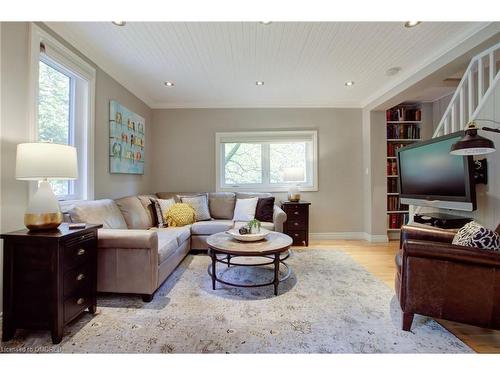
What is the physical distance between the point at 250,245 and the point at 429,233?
1.62 metres

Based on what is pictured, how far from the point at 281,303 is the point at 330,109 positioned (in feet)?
12.0

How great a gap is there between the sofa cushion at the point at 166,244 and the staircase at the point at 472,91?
10.7 ft

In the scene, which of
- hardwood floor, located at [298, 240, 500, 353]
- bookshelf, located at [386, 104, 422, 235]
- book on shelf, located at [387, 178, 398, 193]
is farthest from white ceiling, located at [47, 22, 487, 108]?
hardwood floor, located at [298, 240, 500, 353]

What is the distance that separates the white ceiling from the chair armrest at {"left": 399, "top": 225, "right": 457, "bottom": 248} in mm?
1823

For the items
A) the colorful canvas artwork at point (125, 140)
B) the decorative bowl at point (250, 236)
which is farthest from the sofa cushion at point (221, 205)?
the decorative bowl at point (250, 236)

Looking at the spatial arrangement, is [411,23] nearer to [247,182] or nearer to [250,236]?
[250,236]

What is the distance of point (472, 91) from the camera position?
243cm

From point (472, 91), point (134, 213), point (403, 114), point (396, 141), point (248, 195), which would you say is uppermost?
point (403, 114)

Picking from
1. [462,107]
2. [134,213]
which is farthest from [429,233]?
[134,213]

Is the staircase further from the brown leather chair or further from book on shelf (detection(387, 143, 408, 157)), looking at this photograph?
the brown leather chair

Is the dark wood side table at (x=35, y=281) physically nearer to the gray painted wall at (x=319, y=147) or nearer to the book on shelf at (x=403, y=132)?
the gray painted wall at (x=319, y=147)

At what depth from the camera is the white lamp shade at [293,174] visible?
419 cm
